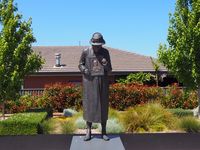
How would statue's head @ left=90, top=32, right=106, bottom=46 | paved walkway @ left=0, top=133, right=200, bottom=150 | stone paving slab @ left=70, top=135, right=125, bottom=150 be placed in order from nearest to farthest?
1. stone paving slab @ left=70, top=135, right=125, bottom=150
2. statue's head @ left=90, top=32, right=106, bottom=46
3. paved walkway @ left=0, top=133, right=200, bottom=150

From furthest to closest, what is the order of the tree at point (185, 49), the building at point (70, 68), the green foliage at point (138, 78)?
the building at point (70, 68) < the green foliage at point (138, 78) < the tree at point (185, 49)

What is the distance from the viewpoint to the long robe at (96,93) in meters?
9.51

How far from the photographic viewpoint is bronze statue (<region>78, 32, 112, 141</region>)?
9508 mm

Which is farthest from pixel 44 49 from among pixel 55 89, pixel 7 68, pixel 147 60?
pixel 7 68

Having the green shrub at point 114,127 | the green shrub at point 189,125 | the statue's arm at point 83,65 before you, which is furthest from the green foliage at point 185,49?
the statue's arm at point 83,65

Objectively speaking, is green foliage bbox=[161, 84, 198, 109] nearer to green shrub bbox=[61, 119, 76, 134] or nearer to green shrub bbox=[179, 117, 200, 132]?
green shrub bbox=[179, 117, 200, 132]

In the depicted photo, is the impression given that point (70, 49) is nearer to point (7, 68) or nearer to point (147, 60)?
point (147, 60)

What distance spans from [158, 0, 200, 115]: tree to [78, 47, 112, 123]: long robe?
10.2 m

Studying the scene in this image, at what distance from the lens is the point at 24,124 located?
14469 millimetres

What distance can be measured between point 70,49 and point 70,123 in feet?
81.8

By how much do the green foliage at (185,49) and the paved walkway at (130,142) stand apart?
7.65m

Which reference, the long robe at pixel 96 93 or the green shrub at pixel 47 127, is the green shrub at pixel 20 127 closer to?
the green shrub at pixel 47 127

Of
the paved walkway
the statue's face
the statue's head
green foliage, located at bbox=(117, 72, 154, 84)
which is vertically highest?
the statue's head

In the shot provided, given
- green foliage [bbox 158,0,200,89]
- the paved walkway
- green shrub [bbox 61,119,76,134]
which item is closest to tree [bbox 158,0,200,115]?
green foliage [bbox 158,0,200,89]
